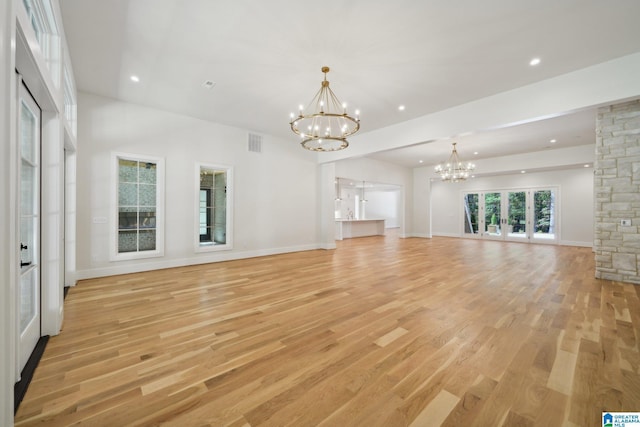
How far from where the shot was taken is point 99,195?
470 centimetres

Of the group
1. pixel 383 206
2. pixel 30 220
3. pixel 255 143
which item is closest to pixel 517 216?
pixel 383 206

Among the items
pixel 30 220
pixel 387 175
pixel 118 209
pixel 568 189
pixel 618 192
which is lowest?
pixel 30 220

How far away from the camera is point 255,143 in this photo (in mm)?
6766

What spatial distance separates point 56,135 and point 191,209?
3238 mm

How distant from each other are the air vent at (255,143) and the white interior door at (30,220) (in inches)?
175

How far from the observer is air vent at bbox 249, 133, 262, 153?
22.0 ft

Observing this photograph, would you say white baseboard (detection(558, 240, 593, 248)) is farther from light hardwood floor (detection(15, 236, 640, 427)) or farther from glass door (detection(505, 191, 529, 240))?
light hardwood floor (detection(15, 236, 640, 427))

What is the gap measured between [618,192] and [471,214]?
7.23m

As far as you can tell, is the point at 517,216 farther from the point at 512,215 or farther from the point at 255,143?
the point at 255,143

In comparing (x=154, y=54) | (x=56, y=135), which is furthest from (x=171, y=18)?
(x=56, y=135)

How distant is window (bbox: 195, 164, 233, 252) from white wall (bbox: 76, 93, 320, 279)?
184mm

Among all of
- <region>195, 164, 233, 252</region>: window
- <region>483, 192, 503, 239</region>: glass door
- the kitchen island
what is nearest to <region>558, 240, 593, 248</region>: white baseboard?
<region>483, 192, 503, 239</region>: glass door

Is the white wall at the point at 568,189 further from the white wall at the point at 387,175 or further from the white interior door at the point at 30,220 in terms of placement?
the white interior door at the point at 30,220

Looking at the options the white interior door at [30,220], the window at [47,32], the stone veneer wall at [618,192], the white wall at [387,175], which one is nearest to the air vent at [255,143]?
the white wall at [387,175]
